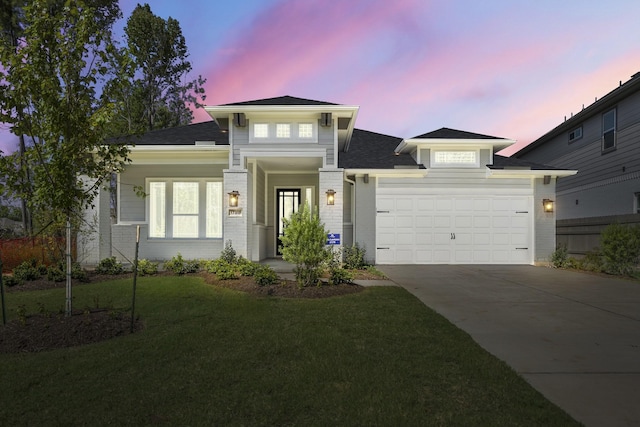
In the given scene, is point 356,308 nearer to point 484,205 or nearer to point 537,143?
point 484,205

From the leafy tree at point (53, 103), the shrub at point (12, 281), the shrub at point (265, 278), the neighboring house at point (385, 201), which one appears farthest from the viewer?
the neighboring house at point (385, 201)

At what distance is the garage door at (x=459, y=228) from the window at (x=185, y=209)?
5502 mm

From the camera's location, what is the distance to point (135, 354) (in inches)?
143

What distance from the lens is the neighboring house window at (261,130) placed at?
10.5 metres

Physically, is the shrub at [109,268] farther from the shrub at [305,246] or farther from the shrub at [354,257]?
the shrub at [354,257]

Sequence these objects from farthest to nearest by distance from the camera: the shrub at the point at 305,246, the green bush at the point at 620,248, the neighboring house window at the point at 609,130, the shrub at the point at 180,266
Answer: the neighboring house window at the point at 609,130
the green bush at the point at 620,248
the shrub at the point at 180,266
the shrub at the point at 305,246

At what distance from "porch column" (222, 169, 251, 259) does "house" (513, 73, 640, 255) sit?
477 inches

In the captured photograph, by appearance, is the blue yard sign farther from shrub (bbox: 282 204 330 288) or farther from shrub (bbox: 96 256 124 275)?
shrub (bbox: 96 256 124 275)

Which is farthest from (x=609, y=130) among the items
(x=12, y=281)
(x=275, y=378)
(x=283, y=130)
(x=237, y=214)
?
(x=12, y=281)

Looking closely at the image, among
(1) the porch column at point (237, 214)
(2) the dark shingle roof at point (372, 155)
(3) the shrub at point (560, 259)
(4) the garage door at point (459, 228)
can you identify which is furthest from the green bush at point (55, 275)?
(3) the shrub at point (560, 259)

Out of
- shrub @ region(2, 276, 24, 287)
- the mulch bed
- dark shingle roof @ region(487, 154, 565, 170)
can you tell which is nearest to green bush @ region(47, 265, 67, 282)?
shrub @ region(2, 276, 24, 287)

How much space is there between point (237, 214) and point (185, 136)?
3.93m

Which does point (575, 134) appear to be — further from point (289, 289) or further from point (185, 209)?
point (185, 209)

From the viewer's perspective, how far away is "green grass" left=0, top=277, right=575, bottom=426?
8.19 ft
